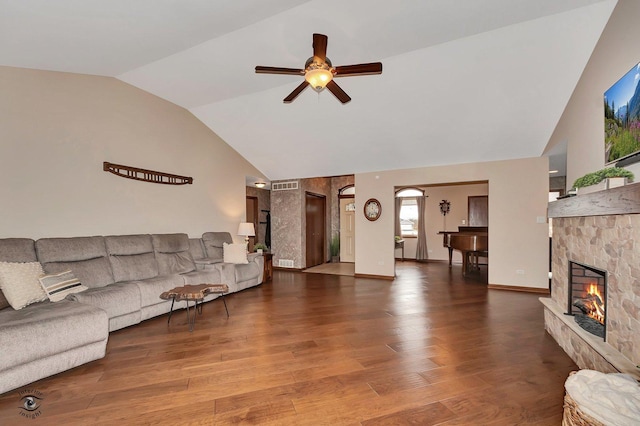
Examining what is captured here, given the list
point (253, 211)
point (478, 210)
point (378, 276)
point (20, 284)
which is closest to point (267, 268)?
point (378, 276)

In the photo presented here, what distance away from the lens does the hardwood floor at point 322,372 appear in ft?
6.24

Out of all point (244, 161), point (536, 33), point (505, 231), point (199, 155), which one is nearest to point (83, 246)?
point (199, 155)

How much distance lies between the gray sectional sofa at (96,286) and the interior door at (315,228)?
237 centimetres

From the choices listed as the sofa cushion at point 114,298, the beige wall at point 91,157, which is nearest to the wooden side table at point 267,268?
the beige wall at point 91,157

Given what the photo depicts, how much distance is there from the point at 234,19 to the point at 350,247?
727 cm

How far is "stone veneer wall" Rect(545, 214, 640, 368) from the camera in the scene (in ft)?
6.43

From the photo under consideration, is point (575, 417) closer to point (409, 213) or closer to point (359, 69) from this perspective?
point (359, 69)

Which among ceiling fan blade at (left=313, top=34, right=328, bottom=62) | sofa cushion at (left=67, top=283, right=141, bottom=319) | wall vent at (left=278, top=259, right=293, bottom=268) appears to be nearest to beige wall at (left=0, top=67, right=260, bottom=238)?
sofa cushion at (left=67, top=283, right=141, bottom=319)

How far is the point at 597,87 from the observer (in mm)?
3117

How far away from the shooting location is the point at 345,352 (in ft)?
9.11

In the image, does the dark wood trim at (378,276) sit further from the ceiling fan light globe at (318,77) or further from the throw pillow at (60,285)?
the throw pillow at (60,285)

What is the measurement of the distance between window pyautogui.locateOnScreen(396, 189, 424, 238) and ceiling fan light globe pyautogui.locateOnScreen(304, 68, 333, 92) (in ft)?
23.8

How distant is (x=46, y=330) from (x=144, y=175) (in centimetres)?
288

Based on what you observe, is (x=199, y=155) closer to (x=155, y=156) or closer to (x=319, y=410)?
(x=155, y=156)
